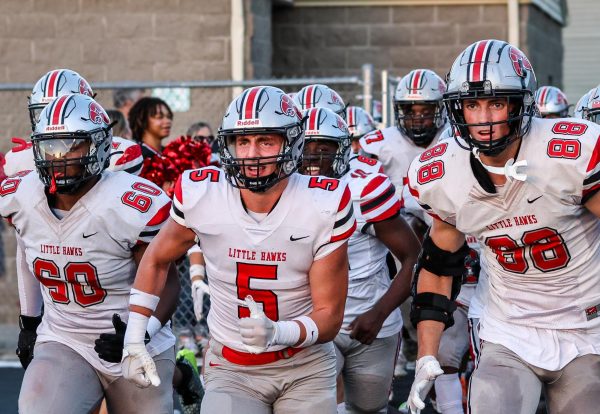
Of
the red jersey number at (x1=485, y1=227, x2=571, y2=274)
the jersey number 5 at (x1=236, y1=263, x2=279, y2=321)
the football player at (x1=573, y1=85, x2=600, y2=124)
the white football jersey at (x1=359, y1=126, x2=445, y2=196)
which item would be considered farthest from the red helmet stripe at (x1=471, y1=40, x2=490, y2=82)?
the white football jersey at (x1=359, y1=126, x2=445, y2=196)

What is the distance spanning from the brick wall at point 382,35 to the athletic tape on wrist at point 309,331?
933 centimetres

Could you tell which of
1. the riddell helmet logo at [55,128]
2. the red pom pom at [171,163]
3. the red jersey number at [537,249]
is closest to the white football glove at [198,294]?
the red pom pom at [171,163]

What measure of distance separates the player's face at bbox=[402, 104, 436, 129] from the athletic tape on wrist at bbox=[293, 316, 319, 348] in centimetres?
424

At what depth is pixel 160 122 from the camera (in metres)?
9.21

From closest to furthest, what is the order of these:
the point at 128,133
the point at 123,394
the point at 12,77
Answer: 1. the point at 123,394
2. the point at 128,133
3. the point at 12,77

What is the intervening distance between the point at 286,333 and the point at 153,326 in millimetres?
913

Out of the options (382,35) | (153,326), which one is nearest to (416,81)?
(153,326)

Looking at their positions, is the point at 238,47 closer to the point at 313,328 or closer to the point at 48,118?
the point at 48,118

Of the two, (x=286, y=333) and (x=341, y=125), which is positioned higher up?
(x=341, y=125)

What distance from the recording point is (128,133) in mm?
9203

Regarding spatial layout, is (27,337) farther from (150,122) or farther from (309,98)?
(150,122)

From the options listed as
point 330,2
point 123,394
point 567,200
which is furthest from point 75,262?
point 330,2

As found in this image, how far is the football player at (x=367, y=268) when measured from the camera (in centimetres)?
641

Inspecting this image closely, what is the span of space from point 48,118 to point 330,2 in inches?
353
